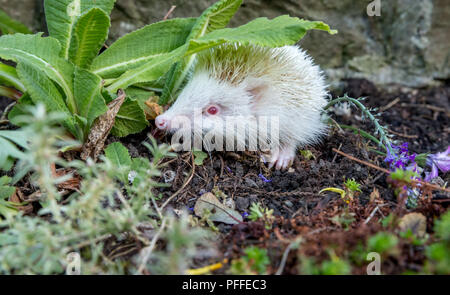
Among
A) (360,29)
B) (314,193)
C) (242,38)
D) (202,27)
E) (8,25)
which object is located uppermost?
(360,29)

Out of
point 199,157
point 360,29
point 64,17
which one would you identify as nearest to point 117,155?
point 199,157

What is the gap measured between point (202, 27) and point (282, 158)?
→ 116 centimetres

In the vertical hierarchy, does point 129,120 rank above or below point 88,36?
below

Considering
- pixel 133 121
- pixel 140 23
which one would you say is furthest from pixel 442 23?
pixel 133 121

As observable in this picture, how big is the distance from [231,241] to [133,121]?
1376mm

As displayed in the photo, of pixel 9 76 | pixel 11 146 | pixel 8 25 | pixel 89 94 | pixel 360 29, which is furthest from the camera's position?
pixel 360 29

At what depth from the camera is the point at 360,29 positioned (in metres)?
4.90

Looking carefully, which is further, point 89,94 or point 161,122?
point 161,122

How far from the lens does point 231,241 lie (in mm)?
2240

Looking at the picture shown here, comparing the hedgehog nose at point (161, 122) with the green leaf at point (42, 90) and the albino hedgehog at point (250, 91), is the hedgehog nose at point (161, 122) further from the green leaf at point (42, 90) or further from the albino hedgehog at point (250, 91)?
the green leaf at point (42, 90)

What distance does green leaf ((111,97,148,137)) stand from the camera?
3123 millimetres

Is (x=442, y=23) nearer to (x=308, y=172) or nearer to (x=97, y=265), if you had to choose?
(x=308, y=172)

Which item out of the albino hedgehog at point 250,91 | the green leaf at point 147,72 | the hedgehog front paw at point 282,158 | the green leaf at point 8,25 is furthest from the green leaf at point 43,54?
the hedgehog front paw at point 282,158

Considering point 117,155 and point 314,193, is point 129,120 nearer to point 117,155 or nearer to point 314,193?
point 117,155
